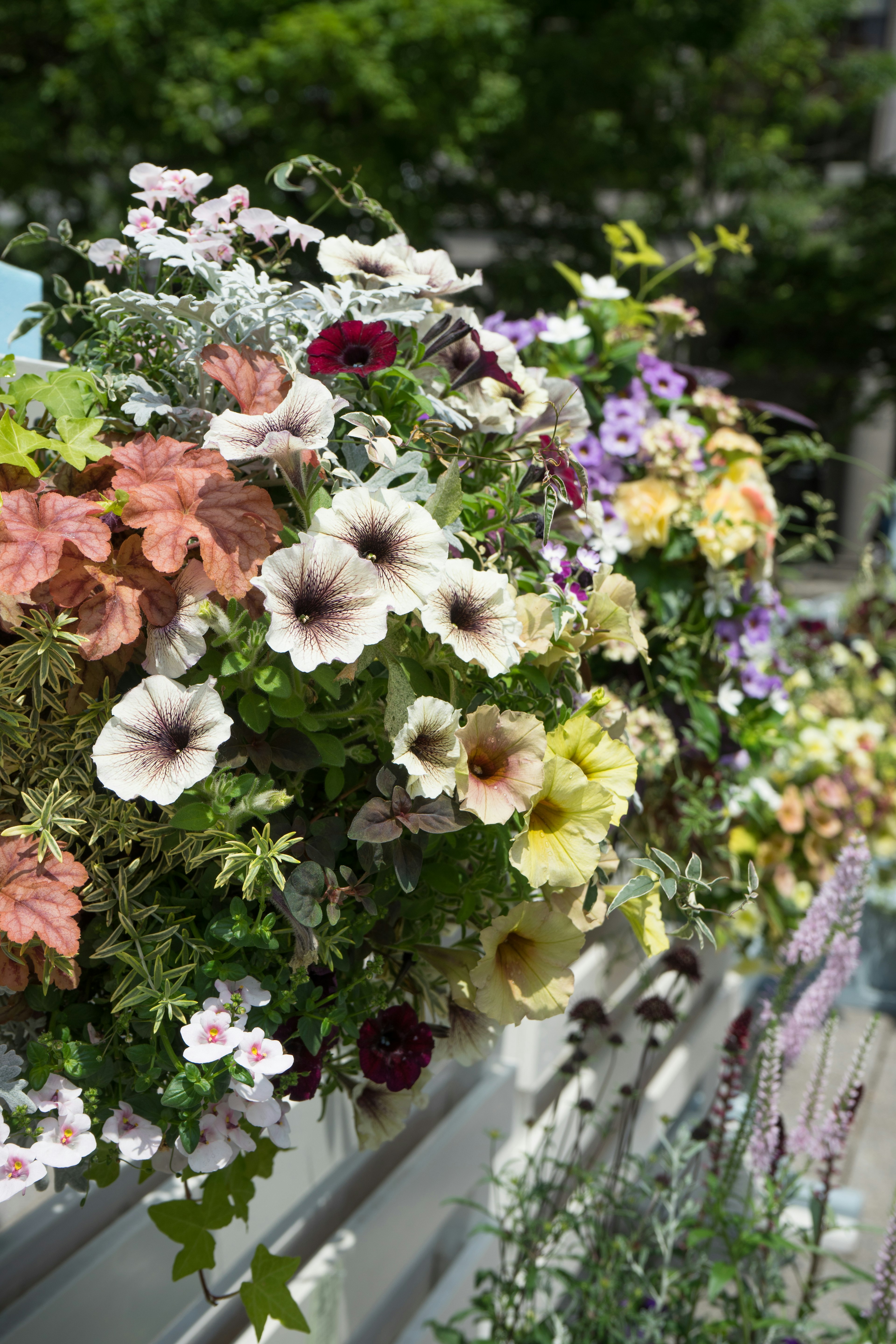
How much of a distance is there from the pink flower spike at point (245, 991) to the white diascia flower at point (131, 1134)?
0.39ft

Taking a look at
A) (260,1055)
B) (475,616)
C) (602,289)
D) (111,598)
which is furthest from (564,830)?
(602,289)

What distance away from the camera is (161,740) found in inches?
29.2

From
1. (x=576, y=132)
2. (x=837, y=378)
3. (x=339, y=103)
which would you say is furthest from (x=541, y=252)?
(x=837, y=378)

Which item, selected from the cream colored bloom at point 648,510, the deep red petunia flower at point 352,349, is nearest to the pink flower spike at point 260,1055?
the deep red petunia flower at point 352,349

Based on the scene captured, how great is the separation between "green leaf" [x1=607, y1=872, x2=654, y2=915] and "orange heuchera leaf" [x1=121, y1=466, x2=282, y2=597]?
1.24 ft

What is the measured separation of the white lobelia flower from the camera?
0.69m

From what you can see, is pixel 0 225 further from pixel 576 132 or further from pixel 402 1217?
pixel 402 1217

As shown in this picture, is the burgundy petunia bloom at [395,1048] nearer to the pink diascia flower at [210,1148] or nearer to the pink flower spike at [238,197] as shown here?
the pink diascia flower at [210,1148]

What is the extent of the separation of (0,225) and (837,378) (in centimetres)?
1120

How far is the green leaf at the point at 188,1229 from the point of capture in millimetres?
946

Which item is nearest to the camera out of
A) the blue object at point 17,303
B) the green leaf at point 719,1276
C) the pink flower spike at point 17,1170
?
the pink flower spike at point 17,1170

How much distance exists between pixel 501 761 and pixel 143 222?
1.95 feet

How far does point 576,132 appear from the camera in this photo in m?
11.3

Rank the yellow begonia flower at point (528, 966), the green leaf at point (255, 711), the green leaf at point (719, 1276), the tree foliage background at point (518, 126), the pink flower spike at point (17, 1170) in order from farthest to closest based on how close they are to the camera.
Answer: the tree foliage background at point (518, 126) < the green leaf at point (719, 1276) < the yellow begonia flower at point (528, 966) < the green leaf at point (255, 711) < the pink flower spike at point (17, 1170)
